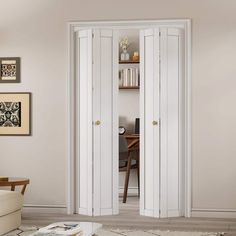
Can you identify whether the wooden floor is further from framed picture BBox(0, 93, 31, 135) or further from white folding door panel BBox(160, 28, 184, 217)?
framed picture BBox(0, 93, 31, 135)

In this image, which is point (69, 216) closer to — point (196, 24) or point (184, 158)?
point (184, 158)

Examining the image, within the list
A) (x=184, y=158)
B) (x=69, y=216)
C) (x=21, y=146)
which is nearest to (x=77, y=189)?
(x=69, y=216)

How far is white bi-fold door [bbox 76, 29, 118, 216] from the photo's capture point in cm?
664

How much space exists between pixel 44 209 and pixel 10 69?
166cm

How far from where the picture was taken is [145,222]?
20.6ft

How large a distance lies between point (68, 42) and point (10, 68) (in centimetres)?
75

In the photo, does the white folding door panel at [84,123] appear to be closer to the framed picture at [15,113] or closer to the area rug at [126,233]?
the framed picture at [15,113]

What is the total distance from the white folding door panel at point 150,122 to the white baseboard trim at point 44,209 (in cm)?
92

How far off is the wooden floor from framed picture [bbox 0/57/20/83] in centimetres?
156

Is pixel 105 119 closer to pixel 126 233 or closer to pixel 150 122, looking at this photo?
pixel 150 122

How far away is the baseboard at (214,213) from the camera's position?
6.54 metres

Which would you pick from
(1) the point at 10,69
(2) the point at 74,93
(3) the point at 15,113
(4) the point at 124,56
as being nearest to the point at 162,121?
(2) the point at 74,93

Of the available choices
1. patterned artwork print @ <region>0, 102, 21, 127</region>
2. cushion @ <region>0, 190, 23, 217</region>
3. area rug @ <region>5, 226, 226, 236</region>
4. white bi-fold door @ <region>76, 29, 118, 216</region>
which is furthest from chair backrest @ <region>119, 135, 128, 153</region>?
cushion @ <region>0, 190, 23, 217</region>

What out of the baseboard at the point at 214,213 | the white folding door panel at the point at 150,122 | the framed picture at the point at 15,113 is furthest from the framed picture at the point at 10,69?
the baseboard at the point at 214,213
